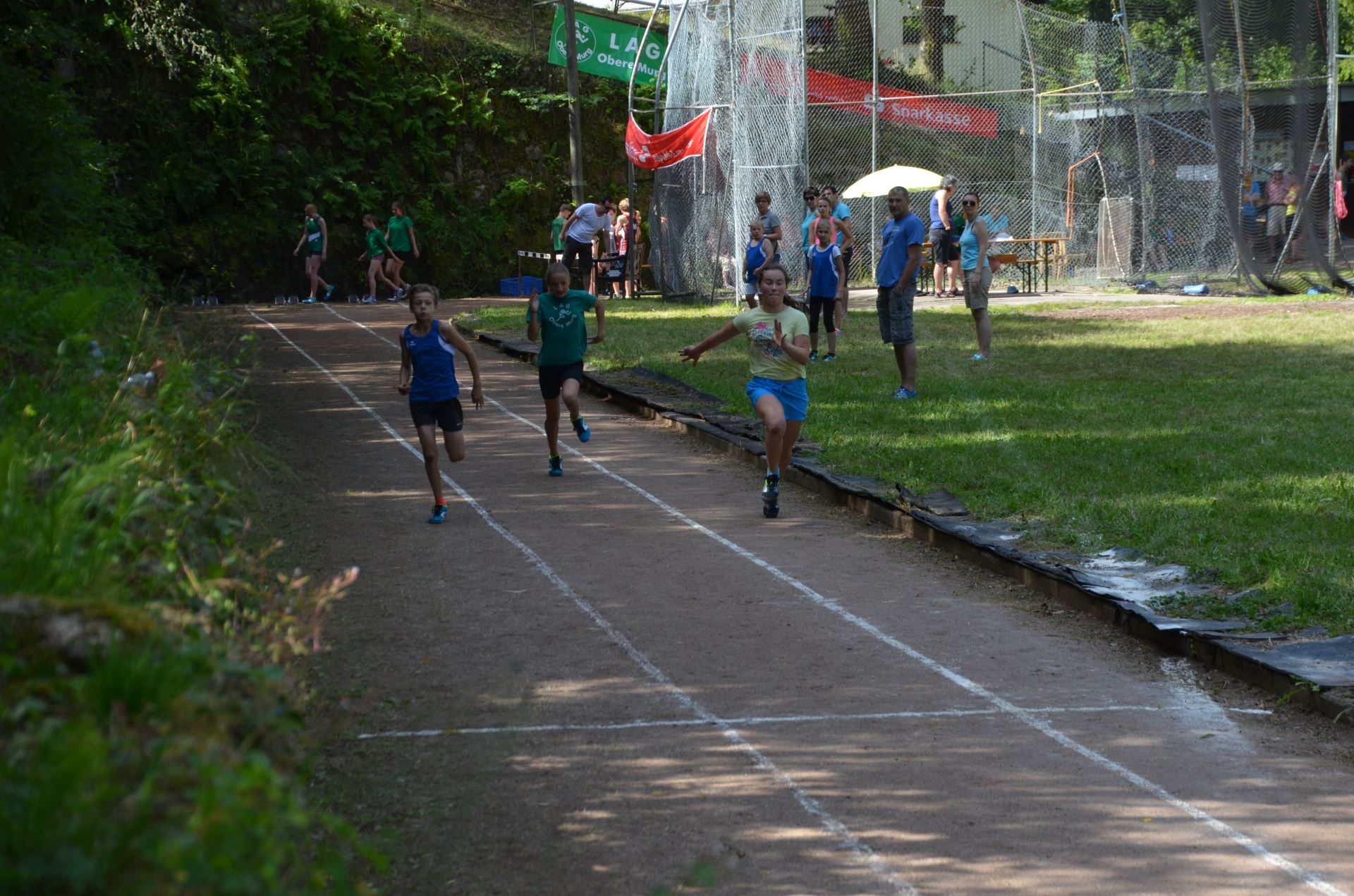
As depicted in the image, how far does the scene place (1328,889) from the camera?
4.56 metres

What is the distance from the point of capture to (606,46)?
28.4 m

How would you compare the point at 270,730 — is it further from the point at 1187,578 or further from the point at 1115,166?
the point at 1115,166

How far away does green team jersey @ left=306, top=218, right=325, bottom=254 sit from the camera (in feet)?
92.5

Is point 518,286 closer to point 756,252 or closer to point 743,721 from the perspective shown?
point 756,252

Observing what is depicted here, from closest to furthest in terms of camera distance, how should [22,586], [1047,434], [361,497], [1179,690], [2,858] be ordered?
1. [2,858]
2. [22,586]
3. [1179,690]
4. [361,497]
5. [1047,434]

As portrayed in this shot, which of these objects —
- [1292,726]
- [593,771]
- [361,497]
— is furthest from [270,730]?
[361,497]

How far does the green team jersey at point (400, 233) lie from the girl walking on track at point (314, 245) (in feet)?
4.47

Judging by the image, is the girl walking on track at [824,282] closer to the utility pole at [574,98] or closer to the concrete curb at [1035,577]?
the concrete curb at [1035,577]

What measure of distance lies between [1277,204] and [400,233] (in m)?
16.5

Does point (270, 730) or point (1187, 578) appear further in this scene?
point (1187, 578)

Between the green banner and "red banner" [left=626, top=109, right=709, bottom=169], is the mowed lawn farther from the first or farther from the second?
the green banner

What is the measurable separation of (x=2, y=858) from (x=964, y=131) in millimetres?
26963

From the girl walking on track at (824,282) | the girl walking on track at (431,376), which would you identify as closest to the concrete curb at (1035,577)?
the girl walking on track at (431,376)

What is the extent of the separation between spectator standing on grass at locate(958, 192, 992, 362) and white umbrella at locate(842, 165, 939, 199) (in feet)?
30.7
